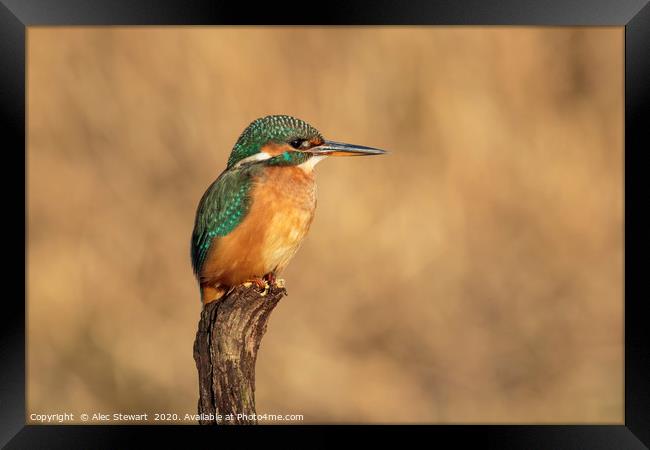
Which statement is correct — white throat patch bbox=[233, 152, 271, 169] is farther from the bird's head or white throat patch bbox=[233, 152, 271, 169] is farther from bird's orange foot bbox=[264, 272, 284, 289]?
bird's orange foot bbox=[264, 272, 284, 289]

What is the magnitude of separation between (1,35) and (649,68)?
250cm

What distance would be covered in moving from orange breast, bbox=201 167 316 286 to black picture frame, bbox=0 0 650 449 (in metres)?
0.60

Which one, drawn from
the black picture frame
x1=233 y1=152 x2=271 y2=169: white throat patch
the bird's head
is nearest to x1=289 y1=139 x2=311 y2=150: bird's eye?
the bird's head

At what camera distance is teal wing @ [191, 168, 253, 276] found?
119 inches

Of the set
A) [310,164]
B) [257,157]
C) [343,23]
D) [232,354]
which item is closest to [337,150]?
[310,164]

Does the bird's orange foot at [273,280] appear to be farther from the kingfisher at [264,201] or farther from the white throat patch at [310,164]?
the white throat patch at [310,164]

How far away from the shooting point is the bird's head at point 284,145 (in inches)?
119

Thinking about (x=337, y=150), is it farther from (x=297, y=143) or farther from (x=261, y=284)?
(x=261, y=284)

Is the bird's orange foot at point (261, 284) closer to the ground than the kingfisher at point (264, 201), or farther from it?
closer to the ground

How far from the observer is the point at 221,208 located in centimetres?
306

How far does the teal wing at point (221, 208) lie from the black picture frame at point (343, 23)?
0.60 m

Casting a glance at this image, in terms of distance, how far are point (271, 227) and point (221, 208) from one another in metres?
0.23

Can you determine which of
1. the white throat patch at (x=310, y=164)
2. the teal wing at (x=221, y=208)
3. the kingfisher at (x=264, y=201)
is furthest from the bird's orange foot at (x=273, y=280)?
the white throat patch at (x=310, y=164)

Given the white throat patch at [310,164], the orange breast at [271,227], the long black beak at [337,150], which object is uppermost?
the long black beak at [337,150]
